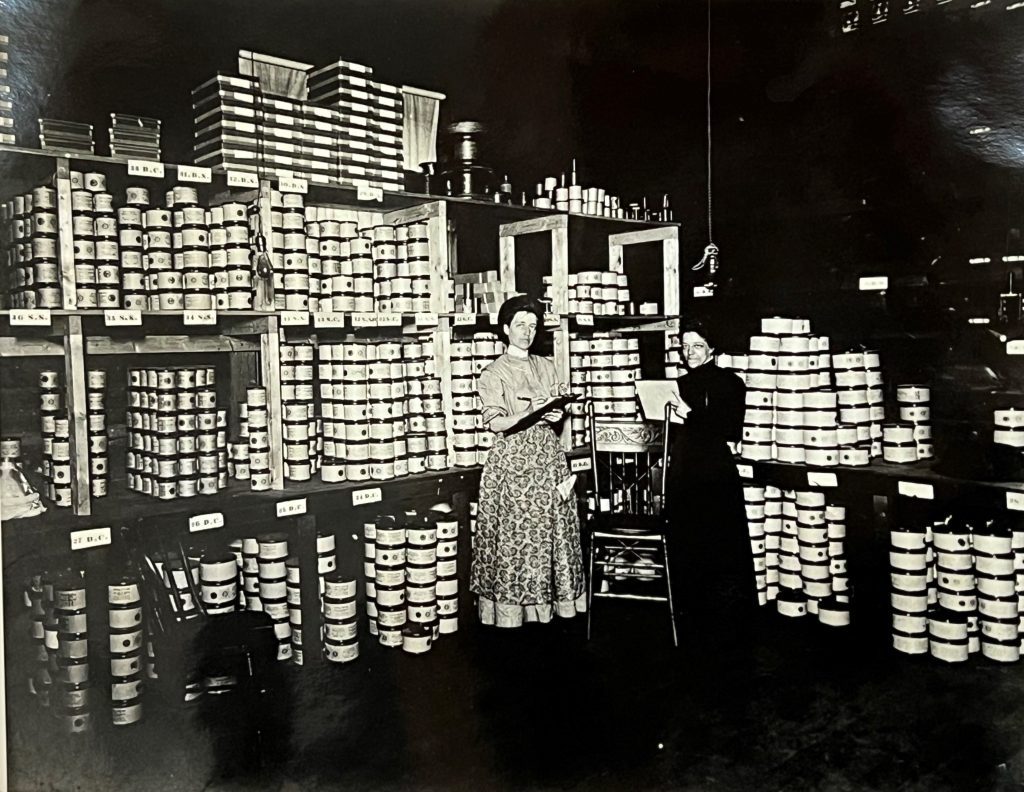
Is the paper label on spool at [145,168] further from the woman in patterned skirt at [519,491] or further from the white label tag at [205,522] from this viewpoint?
the woman in patterned skirt at [519,491]

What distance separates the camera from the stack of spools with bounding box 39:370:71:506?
9.97 feet

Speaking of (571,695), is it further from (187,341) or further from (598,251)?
(598,251)

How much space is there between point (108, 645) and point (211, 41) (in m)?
2.18

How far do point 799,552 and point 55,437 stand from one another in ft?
12.0

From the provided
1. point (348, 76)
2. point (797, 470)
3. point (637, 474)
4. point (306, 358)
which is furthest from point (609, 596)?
point (348, 76)

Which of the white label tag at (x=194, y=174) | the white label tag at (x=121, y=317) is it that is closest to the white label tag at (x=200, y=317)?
the white label tag at (x=121, y=317)

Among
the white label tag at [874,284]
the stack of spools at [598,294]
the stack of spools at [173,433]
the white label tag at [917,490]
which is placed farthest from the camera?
the stack of spools at [598,294]

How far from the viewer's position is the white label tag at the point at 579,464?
4633 mm

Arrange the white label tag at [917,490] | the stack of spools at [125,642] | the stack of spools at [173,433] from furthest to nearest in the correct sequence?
the white label tag at [917,490] < the stack of spools at [173,433] < the stack of spools at [125,642]

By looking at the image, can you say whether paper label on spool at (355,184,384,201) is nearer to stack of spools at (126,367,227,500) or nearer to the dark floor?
stack of spools at (126,367,227,500)

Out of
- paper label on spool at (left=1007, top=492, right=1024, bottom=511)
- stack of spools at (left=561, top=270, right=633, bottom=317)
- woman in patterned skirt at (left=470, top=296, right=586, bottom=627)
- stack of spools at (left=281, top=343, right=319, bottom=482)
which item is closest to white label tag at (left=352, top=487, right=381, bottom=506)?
stack of spools at (left=281, top=343, right=319, bottom=482)

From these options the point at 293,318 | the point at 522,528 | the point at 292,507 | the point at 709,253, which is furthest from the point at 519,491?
the point at 709,253

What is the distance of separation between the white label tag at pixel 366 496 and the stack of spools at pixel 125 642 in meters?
0.96

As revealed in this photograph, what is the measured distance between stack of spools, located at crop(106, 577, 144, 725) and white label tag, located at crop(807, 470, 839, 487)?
3.32 m
